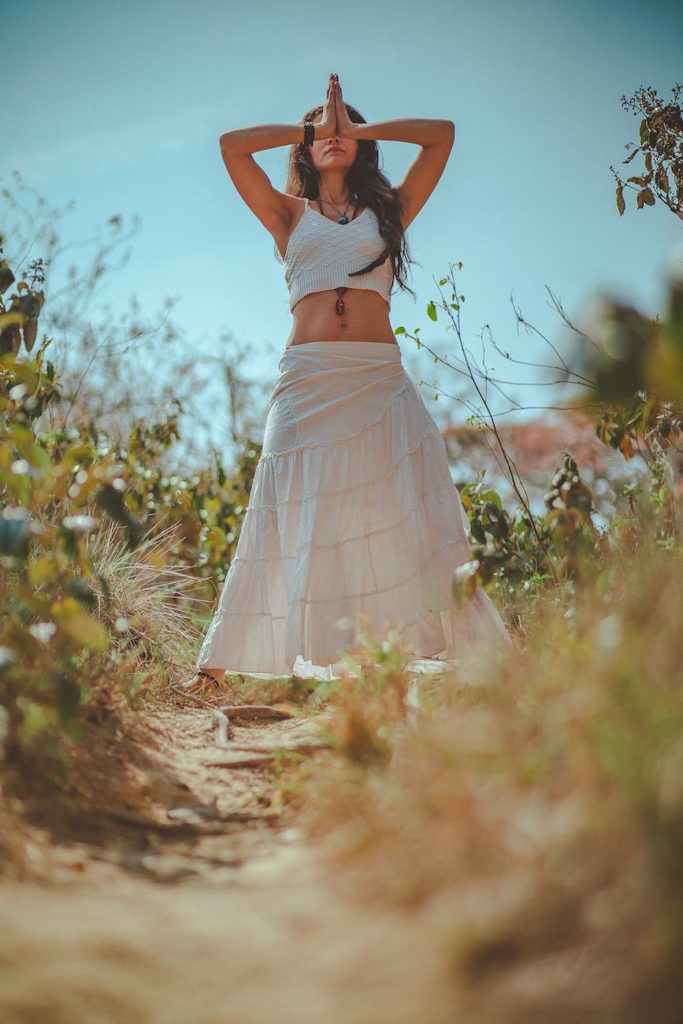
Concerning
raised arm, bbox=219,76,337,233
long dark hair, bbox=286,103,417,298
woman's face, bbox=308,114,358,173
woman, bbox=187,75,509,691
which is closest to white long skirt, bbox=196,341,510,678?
woman, bbox=187,75,509,691

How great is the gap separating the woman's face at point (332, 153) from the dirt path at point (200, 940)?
260 cm

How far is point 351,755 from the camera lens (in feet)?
5.28

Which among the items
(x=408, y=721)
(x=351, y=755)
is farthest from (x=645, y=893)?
(x=408, y=721)

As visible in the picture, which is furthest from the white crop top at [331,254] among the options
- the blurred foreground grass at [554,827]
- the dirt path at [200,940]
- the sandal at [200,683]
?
the dirt path at [200,940]

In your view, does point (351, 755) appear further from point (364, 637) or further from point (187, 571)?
point (187, 571)

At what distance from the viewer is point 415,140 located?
321 cm

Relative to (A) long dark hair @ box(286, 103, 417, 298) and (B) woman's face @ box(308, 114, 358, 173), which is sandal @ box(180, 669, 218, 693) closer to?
(A) long dark hair @ box(286, 103, 417, 298)

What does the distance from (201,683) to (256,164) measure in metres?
1.97

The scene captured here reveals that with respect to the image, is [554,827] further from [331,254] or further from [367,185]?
[367,185]

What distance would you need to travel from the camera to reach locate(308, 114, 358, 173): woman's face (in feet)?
10.6

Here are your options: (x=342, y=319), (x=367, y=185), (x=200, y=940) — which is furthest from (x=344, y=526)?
(x=200, y=940)

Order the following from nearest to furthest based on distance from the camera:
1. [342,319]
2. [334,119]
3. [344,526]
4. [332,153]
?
[344,526] < [342,319] < [334,119] < [332,153]

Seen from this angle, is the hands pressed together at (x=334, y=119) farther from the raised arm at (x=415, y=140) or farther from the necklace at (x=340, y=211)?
the necklace at (x=340, y=211)

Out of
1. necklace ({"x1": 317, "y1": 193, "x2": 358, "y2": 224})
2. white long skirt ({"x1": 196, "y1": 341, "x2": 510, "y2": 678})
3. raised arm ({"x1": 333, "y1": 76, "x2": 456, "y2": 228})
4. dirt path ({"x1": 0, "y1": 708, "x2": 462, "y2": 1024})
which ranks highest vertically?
raised arm ({"x1": 333, "y1": 76, "x2": 456, "y2": 228})
